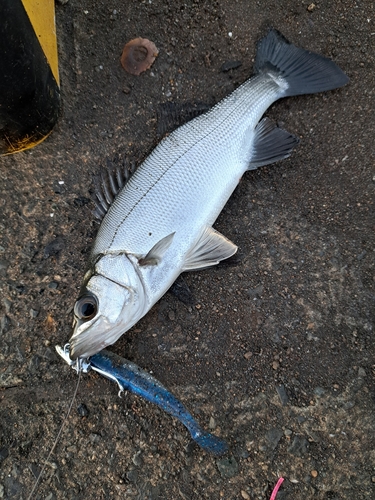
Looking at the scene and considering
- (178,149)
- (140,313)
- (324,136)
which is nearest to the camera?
(140,313)

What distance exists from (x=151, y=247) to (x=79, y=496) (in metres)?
1.67

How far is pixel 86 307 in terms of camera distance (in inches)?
91.1

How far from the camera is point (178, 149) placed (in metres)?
2.61

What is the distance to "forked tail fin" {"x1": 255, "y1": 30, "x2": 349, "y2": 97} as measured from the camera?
278 cm

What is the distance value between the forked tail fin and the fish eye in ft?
6.53

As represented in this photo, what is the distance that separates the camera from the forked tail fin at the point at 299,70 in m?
2.78

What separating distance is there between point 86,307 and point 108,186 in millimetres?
874

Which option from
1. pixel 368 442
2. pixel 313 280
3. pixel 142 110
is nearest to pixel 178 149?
pixel 142 110

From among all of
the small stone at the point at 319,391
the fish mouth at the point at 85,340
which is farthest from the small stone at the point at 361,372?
the fish mouth at the point at 85,340

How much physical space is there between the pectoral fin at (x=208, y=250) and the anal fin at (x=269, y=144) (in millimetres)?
574

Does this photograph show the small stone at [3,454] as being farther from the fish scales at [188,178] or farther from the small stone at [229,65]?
the small stone at [229,65]

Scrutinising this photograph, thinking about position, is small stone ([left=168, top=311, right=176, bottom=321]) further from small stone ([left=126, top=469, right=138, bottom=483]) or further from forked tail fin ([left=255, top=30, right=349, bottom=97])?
forked tail fin ([left=255, top=30, right=349, bottom=97])

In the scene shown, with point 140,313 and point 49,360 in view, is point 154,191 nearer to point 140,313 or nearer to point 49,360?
point 140,313

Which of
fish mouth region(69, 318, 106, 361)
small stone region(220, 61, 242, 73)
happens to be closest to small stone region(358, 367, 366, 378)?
fish mouth region(69, 318, 106, 361)
